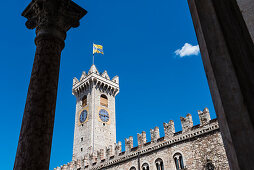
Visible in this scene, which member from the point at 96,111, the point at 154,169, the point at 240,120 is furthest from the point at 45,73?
the point at 96,111

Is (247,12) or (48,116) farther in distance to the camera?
(48,116)

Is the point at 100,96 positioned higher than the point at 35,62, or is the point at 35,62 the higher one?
the point at 100,96

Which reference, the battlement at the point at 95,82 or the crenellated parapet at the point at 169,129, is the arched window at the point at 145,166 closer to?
the crenellated parapet at the point at 169,129

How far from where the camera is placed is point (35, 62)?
271 centimetres

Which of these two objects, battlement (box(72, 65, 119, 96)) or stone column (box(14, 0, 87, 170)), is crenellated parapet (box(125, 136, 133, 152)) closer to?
battlement (box(72, 65, 119, 96))

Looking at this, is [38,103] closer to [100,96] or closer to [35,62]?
[35,62]

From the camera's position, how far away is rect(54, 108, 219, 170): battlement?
13.3 metres

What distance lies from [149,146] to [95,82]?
53.7 ft

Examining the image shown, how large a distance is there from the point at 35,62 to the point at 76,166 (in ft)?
68.1

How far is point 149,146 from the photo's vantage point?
15.8 m

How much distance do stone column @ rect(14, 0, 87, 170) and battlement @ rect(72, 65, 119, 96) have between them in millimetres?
26637

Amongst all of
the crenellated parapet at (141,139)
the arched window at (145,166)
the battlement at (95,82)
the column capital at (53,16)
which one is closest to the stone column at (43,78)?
the column capital at (53,16)

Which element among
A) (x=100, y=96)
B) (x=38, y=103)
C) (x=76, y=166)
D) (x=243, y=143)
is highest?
(x=100, y=96)

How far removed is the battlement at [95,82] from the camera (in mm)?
30013
